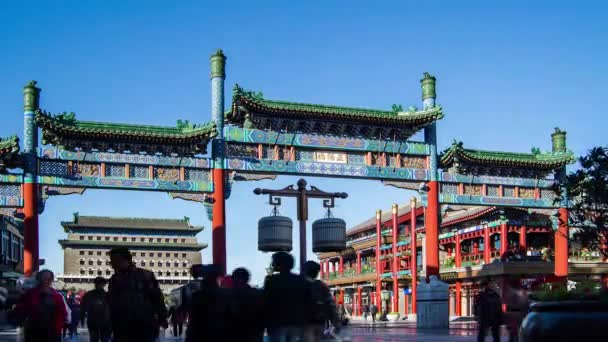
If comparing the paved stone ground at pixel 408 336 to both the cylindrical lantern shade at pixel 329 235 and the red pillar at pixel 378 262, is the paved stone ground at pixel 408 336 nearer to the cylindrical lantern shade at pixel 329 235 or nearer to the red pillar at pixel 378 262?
the cylindrical lantern shade at pixel 329 235

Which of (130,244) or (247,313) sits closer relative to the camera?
(247,313)

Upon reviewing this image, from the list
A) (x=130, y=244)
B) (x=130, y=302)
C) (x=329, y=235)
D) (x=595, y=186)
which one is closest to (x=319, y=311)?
(x=130, y=302)

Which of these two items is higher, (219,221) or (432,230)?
(219,221)

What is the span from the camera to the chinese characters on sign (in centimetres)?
3284

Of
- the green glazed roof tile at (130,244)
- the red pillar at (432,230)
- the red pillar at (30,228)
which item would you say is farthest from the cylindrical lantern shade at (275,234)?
the green glazed roof tile at (130,244)

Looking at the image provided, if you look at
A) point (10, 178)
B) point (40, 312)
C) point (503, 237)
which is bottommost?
point (40, 312)

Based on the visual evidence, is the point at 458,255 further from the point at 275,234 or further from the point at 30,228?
the point at 275,234

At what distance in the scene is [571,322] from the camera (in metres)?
5.97

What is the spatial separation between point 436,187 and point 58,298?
26762 millimetres

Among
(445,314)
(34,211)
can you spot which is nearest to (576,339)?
(445,314)

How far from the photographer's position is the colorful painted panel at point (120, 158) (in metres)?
29.9

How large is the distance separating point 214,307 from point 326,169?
25.9 metres

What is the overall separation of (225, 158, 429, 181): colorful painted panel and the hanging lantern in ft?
65.9

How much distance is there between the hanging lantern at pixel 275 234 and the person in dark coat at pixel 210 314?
4.43m
